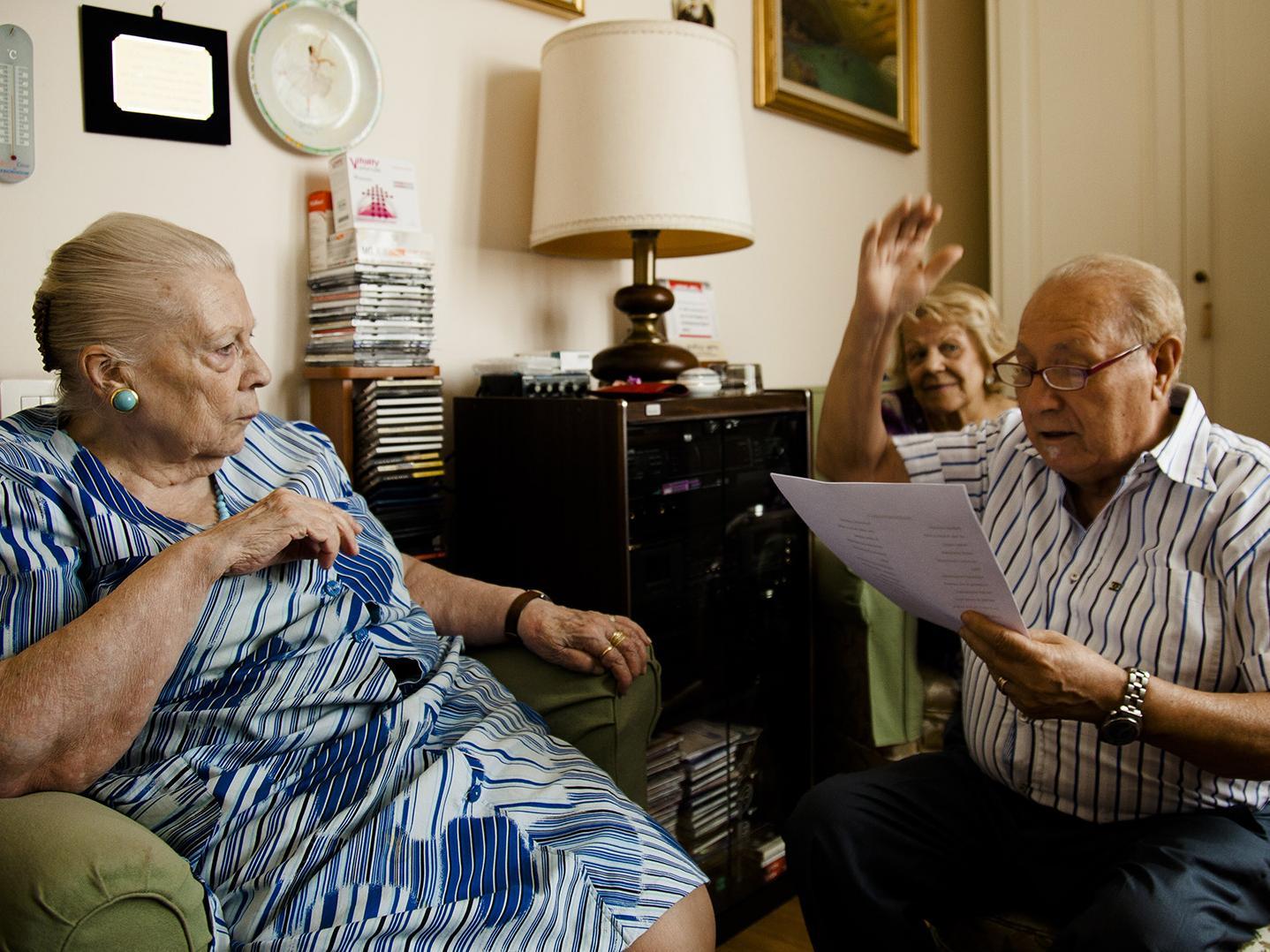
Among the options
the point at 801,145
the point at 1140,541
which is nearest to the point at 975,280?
the point at 801,145

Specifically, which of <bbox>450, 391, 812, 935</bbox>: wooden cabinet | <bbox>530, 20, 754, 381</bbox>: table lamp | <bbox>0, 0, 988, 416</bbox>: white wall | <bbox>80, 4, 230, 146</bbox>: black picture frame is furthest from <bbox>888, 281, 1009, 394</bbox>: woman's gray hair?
<bbox>80, 4, 230, 146</bbox>: black picture frame

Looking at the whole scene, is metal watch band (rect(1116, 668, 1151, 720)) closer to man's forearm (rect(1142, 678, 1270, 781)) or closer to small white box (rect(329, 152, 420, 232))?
man's forearm (rect(1142, 678, 1270, 781))

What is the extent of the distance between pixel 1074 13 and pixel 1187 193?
2.31 ft

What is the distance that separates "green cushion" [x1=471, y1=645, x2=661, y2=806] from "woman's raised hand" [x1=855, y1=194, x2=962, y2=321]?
692 mm

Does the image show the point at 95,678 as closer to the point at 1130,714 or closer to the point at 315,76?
the point at 1130,714

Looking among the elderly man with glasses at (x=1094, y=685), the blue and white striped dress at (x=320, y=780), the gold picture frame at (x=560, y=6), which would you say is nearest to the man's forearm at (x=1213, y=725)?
the elderly man with glasses at (x=1094, y=685)

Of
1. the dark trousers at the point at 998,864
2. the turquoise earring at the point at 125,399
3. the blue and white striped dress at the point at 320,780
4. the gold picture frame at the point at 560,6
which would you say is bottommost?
the dark trousers at the point at 998,864

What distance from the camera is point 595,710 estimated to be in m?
1.53

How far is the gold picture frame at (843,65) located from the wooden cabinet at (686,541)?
123 cm

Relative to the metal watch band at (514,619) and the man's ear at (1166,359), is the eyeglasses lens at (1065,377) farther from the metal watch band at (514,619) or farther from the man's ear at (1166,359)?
the metal watch band at (514,619)

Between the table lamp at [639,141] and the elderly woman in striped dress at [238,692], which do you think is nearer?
the elderly woman in striped dress at [238,692]

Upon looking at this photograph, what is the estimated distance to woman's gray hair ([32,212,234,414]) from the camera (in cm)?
129

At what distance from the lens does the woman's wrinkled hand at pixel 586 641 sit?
1543 millimetres

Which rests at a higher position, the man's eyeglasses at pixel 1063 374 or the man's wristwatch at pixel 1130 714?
the man's eyeglasses at pixel 1063 374
